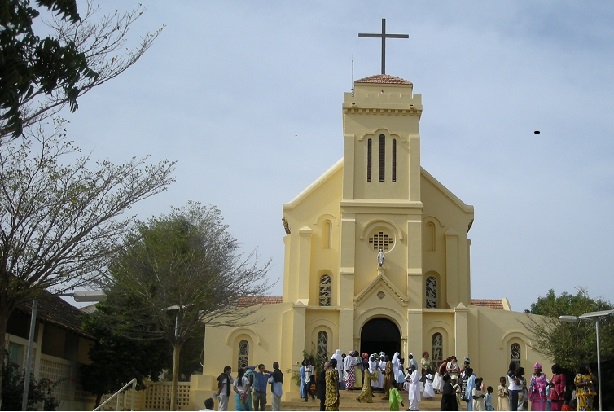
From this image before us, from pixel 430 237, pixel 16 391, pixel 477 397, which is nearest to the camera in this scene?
pixel 16 391

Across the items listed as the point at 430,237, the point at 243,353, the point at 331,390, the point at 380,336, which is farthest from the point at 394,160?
the point at 331,390

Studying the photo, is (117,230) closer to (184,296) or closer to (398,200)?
(184,296)

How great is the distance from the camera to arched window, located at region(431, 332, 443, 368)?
4031 cm

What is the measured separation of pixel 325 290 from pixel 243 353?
15.8ft

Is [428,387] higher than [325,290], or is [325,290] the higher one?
[325,290]

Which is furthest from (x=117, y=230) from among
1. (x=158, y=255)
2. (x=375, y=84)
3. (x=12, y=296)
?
(x=375, y=84)

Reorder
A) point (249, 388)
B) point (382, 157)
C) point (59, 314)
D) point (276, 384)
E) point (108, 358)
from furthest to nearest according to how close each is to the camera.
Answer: point (382, 157) < point (108, 358) < point (59, 314) < point (276, 384) < point (249, 388)

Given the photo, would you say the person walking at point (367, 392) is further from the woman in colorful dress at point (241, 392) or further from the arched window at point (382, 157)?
the arched window at point (382, 157)

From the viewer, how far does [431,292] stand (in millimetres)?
42938

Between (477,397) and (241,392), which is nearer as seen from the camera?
(241,392)

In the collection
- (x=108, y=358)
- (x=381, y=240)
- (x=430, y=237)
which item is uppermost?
(x=430, y=237)

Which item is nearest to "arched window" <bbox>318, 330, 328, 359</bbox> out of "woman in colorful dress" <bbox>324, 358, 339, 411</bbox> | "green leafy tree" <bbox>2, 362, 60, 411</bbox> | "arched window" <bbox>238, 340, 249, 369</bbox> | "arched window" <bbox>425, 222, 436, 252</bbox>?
"arched window" <bbox>238, 340, 249, 369</bbox>

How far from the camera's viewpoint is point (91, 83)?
15820 millimetres

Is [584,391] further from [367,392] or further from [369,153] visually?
[369,153]
